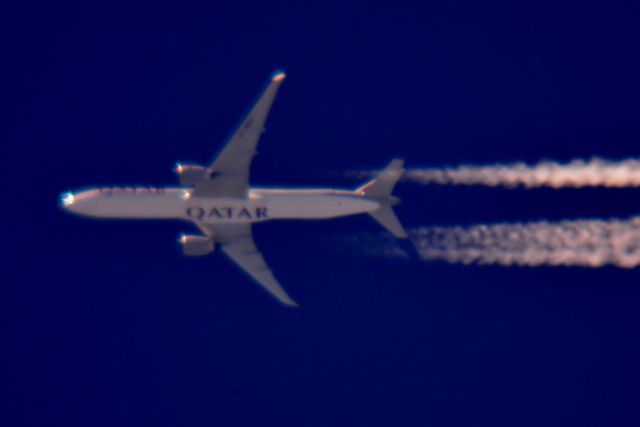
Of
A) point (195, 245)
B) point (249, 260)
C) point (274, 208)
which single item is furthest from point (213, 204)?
point (249, 260)

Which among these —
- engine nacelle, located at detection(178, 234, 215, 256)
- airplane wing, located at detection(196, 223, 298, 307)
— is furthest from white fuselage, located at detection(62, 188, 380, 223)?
airplane wing, located at detection(196, 223, 298, 307)

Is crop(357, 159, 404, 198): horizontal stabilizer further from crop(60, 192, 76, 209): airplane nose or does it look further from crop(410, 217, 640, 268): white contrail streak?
crop(60, 192, 76, 209): airplane nose

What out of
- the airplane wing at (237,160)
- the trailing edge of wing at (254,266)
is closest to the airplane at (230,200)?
the airplane wing at (237,160)

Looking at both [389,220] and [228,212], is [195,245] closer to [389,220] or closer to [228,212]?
[228,212]

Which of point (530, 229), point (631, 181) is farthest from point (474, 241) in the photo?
point (631, 181)

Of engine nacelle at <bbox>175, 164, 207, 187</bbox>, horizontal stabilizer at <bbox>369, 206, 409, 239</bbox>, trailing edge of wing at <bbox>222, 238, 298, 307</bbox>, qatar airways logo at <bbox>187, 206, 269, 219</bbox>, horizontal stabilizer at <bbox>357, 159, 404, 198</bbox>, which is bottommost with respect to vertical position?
trailing edge of wing at <bbox>222, 238, 298, 307</bbox>

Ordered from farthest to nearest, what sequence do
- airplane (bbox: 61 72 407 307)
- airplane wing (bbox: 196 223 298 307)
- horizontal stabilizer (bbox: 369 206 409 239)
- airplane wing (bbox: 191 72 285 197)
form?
1. airplane wing (bbox: 196 223 298 307)
2. horizontal stabilizer (bbox: 369 206 409 239)
3. airplane (bbox: 61 72 407 307)
4. airplane wing (bbox: 191 72 285 197)

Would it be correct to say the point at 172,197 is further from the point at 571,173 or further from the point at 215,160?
the point at 571,173
